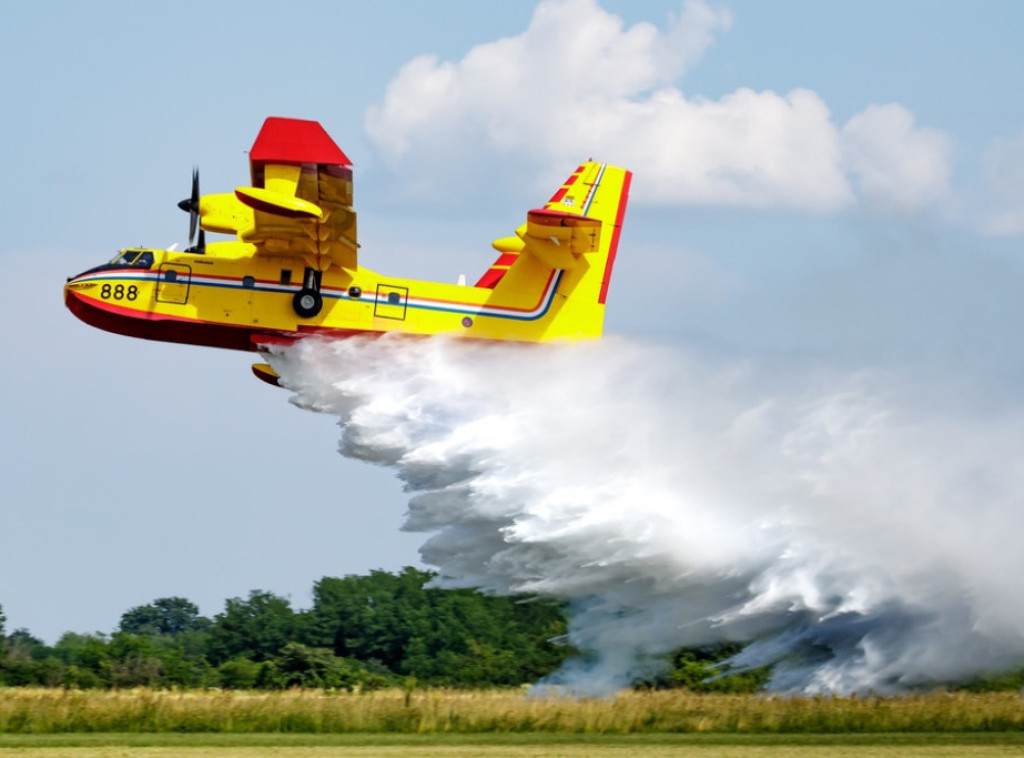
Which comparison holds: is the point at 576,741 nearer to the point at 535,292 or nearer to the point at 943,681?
the point at 943,681

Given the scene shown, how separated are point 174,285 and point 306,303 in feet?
6.06

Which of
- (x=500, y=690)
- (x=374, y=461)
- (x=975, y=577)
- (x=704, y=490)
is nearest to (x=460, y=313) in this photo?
(x=374, y=461)

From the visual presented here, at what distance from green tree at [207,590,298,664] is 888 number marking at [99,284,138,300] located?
47.2 feet

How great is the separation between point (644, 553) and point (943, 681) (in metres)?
3.93

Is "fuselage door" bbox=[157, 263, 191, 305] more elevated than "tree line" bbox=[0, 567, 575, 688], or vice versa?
"fuselage door" bbox=[157, 263, 191, 305]

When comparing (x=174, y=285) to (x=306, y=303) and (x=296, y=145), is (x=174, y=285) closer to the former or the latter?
(x=306, y=303)

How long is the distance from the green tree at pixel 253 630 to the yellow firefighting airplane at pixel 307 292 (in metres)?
14.3

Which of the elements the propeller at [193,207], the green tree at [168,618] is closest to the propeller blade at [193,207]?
the propeller at [193,207]

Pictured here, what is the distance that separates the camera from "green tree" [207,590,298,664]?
112 ft

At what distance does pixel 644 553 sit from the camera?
1827cm

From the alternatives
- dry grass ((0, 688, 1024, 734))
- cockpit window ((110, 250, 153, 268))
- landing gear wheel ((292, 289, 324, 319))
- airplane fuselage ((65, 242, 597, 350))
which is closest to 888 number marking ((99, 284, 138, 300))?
airplane fuselage ((65, 242, 597, 350))

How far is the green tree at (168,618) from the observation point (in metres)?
61.7

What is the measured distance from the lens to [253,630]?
34.6 meters

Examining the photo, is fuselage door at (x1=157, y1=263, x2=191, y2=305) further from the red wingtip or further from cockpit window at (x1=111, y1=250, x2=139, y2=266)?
the red wingtip
